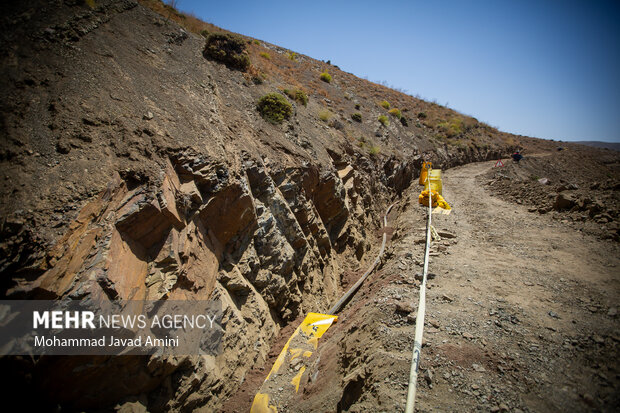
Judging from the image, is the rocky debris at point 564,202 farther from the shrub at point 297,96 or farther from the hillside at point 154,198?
the shrub at point 297,96

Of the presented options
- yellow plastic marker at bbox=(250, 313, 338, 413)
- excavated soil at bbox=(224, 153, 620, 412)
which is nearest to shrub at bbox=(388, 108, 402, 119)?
→ excavated soil at bbox=(224, 153, 620, 412)

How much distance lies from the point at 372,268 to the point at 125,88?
32.4ft

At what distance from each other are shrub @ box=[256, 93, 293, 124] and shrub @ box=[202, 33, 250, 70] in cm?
289

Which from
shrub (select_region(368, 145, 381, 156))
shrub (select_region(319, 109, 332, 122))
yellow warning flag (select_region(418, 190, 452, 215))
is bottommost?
yellow warning flag (select_region(418, 190, 452, 215))

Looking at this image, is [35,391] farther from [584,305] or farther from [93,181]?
[584,305]

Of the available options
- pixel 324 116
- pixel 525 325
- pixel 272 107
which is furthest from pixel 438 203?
pixel 272 107

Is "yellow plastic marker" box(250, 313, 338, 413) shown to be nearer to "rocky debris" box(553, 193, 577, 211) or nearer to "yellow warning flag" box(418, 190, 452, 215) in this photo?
"yellow warning flag" box(418, 190, 452, 215)

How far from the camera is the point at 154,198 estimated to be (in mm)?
5176

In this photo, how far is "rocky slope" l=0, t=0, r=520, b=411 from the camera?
409 cm

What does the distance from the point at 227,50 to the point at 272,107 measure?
3.83 m

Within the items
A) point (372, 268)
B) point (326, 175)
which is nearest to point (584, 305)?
point (372, 268)

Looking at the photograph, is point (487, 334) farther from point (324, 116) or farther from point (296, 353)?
point (324, 116)

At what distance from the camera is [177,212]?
18.5 feet

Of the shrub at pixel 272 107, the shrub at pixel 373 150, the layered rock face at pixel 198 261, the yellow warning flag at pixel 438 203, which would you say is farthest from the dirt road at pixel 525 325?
the shrub at pixel 373 150
